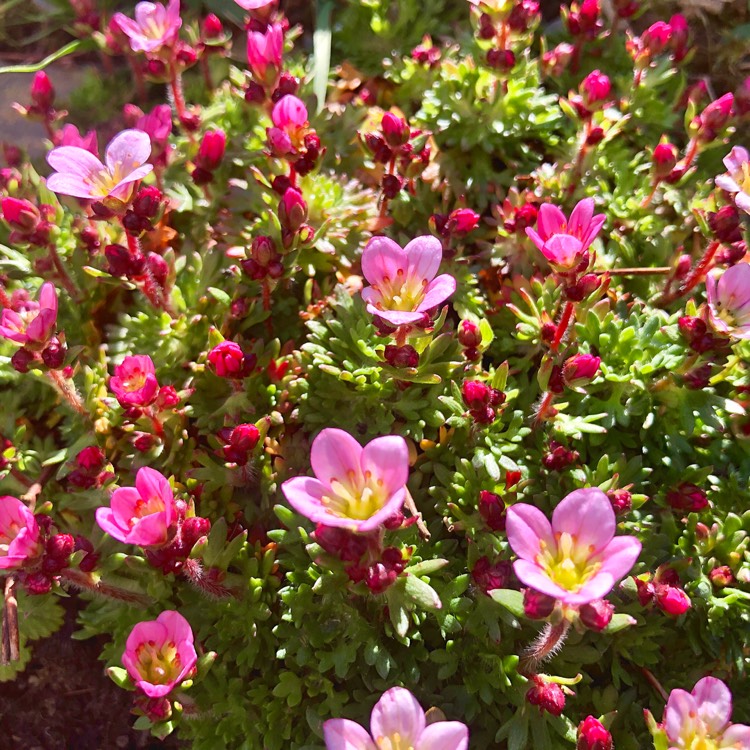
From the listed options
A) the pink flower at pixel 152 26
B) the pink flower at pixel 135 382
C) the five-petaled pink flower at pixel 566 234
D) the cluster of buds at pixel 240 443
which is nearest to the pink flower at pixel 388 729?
the cluster of buds at pixel 240 443

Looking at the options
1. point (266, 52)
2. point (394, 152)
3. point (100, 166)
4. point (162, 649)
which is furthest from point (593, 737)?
point (266, 52)

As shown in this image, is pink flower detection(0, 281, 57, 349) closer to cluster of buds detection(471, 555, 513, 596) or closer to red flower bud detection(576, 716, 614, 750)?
cluster of buds detection(471, 555, 513, 596)

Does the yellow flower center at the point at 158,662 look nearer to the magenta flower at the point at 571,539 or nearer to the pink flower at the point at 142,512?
the pink flower at the point at 142,512

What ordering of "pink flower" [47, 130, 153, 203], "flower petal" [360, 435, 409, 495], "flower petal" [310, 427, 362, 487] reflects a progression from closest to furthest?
"flower petal" [360, 435, 409, 495] → "flower petal" [310, 427, 362, 487] → "pink flower" [47, 130, 153, 203]

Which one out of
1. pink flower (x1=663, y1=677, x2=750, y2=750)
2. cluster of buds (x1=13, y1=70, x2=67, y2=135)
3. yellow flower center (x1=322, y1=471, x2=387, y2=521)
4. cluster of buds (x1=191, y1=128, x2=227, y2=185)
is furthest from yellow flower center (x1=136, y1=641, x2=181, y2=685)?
cluster of buds (x1=13, y1=70, x2=67, y2=135)

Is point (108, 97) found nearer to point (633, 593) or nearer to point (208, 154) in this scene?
point (208, 154)
